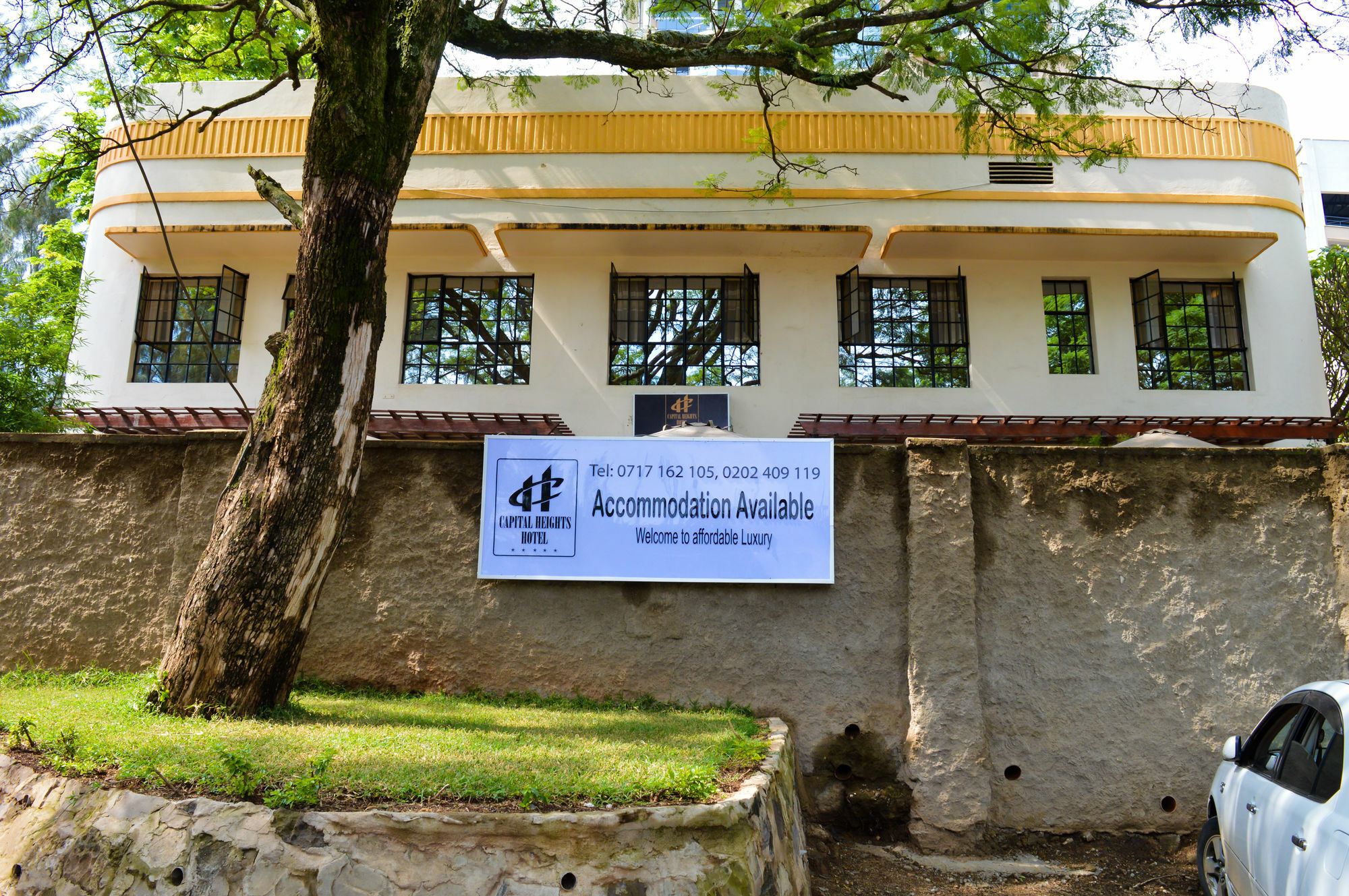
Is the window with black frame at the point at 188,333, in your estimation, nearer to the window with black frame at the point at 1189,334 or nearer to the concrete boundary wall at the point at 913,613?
the concrete boundary wall at the point at 913,613

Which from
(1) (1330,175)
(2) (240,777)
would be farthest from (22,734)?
(1) (1330,175)

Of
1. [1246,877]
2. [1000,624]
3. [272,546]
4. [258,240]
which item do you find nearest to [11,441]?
[272,546]

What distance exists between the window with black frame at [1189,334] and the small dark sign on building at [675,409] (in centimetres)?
575

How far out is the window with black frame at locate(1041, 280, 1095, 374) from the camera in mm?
12531

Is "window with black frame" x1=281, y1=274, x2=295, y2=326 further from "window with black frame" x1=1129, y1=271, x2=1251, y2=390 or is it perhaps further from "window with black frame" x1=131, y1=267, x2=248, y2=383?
"window with black frame" x1=1129, y1=271, x2=1251, y2=390

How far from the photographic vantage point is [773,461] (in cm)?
633

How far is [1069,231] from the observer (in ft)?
38.0

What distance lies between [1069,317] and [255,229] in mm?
10984

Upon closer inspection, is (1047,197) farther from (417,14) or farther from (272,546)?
(272,546)

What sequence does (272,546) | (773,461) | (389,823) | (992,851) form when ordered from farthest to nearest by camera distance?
(773,461)
(992,851)
(272,546)
(389,823)

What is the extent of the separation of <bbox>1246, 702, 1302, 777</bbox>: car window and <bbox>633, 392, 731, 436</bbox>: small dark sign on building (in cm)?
781

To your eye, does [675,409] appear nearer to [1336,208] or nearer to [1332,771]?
[1332,771]

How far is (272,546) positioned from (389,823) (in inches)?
81.9

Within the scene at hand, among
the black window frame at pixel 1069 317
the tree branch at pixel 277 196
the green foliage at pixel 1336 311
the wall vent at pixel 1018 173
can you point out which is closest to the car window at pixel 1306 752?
the tree branch at pixel 277 196
